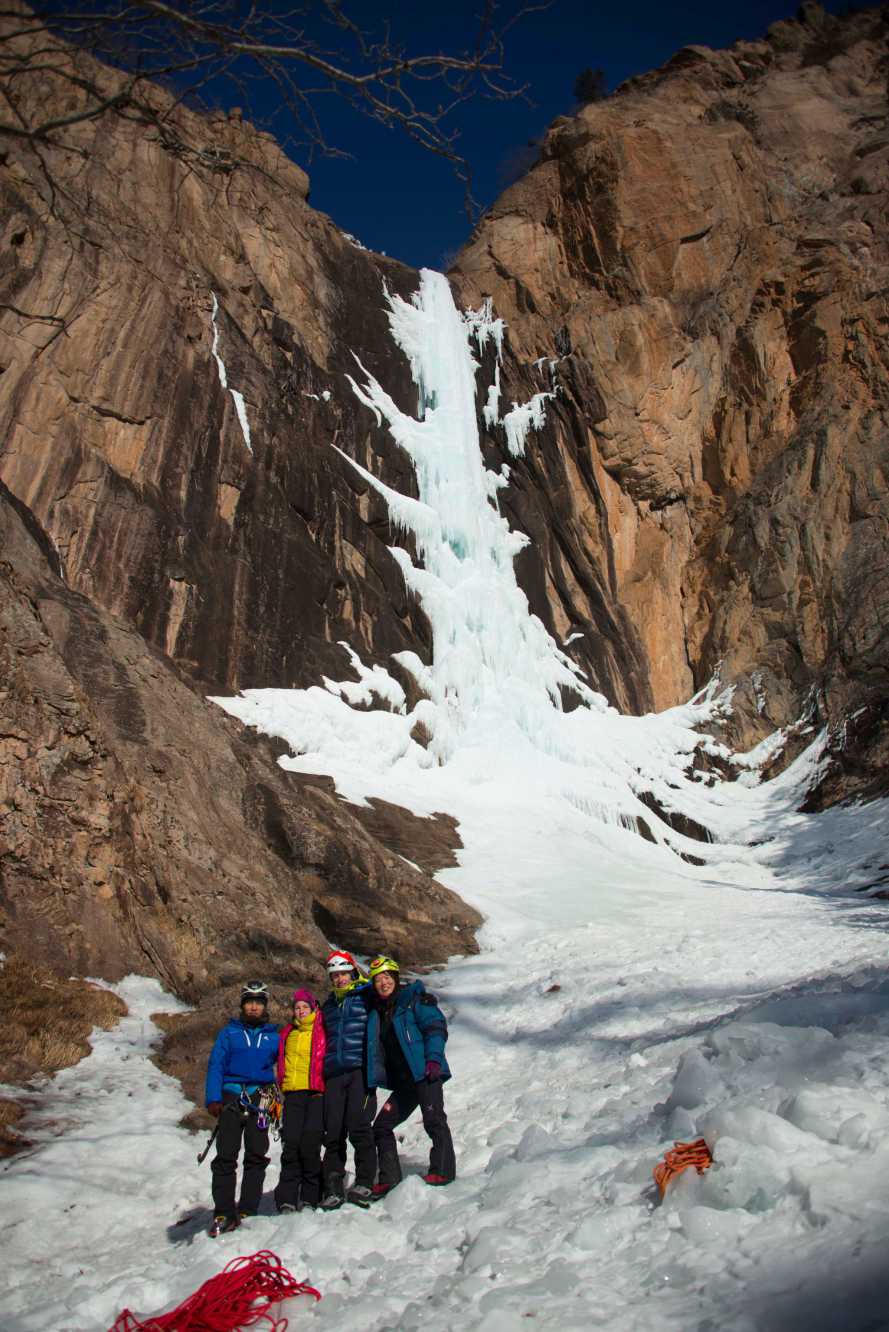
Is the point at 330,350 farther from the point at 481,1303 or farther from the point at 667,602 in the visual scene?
the point at 481,1303

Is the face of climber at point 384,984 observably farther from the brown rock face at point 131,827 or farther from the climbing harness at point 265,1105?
the brown rock face at point 131,827

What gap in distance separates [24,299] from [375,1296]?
81.8ft

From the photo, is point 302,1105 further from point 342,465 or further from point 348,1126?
point 342,465

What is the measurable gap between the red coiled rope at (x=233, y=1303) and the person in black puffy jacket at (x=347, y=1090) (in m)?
0.98

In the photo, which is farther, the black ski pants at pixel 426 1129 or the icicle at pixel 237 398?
the icicle at pixel 237 398

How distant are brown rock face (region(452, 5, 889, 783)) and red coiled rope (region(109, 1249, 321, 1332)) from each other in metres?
33.0

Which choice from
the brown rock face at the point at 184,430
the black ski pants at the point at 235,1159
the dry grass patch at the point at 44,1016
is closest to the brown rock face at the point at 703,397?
the brown rock face at the point at 184,430

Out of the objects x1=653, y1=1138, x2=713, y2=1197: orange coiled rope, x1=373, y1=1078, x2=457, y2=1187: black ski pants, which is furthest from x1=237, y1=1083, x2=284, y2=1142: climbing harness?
x1=653, y1=1138, x2=713, y2=1197: orange coiled rope

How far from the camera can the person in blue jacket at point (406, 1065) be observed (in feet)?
14.5

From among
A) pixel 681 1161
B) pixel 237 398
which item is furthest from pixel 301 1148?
pixel 237 398

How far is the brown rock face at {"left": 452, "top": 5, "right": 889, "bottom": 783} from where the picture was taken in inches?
1491

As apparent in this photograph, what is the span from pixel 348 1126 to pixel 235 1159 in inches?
22.9

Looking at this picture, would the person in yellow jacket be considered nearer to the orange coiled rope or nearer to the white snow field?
the white snow field

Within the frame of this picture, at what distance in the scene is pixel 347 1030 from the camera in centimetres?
466
